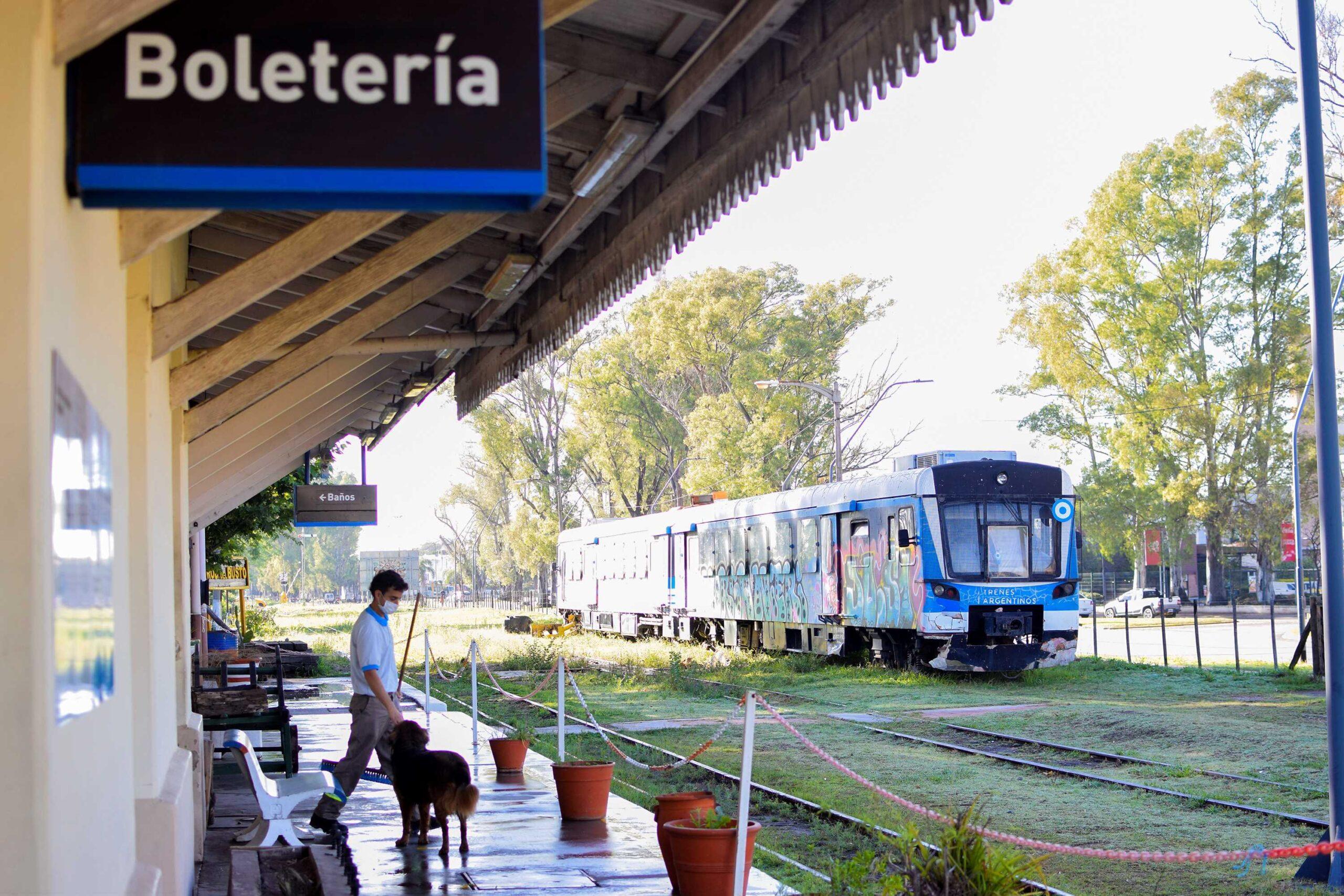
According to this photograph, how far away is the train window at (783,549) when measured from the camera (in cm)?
2584

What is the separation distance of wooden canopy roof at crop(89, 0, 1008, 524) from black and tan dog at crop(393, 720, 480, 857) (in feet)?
7.79

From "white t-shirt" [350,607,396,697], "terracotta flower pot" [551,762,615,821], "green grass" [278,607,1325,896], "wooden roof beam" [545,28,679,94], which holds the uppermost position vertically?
"wooden roof beam" [545,28,679,94]

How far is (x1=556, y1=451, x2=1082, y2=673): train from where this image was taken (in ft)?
69.3

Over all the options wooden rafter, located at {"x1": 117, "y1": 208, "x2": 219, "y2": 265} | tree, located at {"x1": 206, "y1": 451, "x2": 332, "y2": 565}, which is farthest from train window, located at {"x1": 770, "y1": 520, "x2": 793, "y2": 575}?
wooden rafter, located at {"x1": 117, "y1": 208, "x2": 219, "y2": 265}

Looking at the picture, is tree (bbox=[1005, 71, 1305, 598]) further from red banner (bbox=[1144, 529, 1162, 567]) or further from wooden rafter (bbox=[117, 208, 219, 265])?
wooden rafter (bbox=[117, 208, 219, 265])

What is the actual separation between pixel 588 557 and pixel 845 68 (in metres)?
37.5

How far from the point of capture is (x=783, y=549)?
1032 inches

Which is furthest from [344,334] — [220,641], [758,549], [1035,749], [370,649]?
[758,549]

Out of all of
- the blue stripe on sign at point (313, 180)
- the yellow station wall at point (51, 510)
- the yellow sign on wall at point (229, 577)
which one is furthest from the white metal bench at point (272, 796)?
the yellow sign on wall at point (229, 577)

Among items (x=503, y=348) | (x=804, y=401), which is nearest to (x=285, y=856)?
(x=503, y=348)

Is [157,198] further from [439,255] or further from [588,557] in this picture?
[588,557]

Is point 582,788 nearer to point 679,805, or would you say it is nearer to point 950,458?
point 679,805

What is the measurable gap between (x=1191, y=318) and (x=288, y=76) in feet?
137

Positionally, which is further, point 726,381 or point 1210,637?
point 726,381
